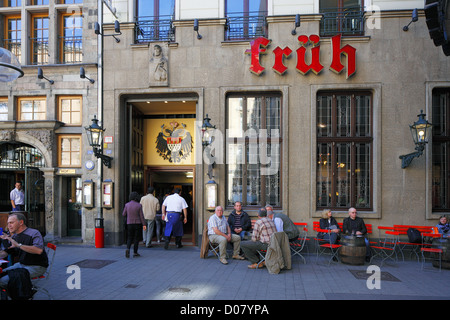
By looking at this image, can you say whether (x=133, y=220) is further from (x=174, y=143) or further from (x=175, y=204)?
(x=174, y=143)

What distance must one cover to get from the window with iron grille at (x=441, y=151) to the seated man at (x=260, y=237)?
17.8 feet

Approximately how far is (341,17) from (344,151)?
4.14 meters

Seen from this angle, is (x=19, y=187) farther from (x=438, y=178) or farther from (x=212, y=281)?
(x=438, y=178)

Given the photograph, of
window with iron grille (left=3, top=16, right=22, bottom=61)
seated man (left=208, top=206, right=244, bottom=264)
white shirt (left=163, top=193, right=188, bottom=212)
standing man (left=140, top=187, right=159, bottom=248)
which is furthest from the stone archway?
seated man (left=208, top=206, right=244, bottom=264)

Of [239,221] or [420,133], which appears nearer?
[420,133]

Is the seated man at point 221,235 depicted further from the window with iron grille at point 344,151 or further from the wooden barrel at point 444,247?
the wooden barrel at point 444,247

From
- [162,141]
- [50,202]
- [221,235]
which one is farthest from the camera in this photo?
[162,141]

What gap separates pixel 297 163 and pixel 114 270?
579 centimetres

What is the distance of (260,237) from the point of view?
25.1 ft

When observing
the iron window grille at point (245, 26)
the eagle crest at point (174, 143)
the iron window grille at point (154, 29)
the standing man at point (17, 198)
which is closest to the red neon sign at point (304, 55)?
the iron window grille at point (245, 26)

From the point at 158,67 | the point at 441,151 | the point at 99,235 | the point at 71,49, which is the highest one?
the point at 71,49

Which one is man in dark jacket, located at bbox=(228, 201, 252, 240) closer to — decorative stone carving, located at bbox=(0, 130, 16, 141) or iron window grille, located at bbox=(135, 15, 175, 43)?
iron window grille, located at bbox=(135, 15, 175, 43)

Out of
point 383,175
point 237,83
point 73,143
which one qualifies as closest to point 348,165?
point 383,175

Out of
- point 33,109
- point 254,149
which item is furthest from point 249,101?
point 33,109
